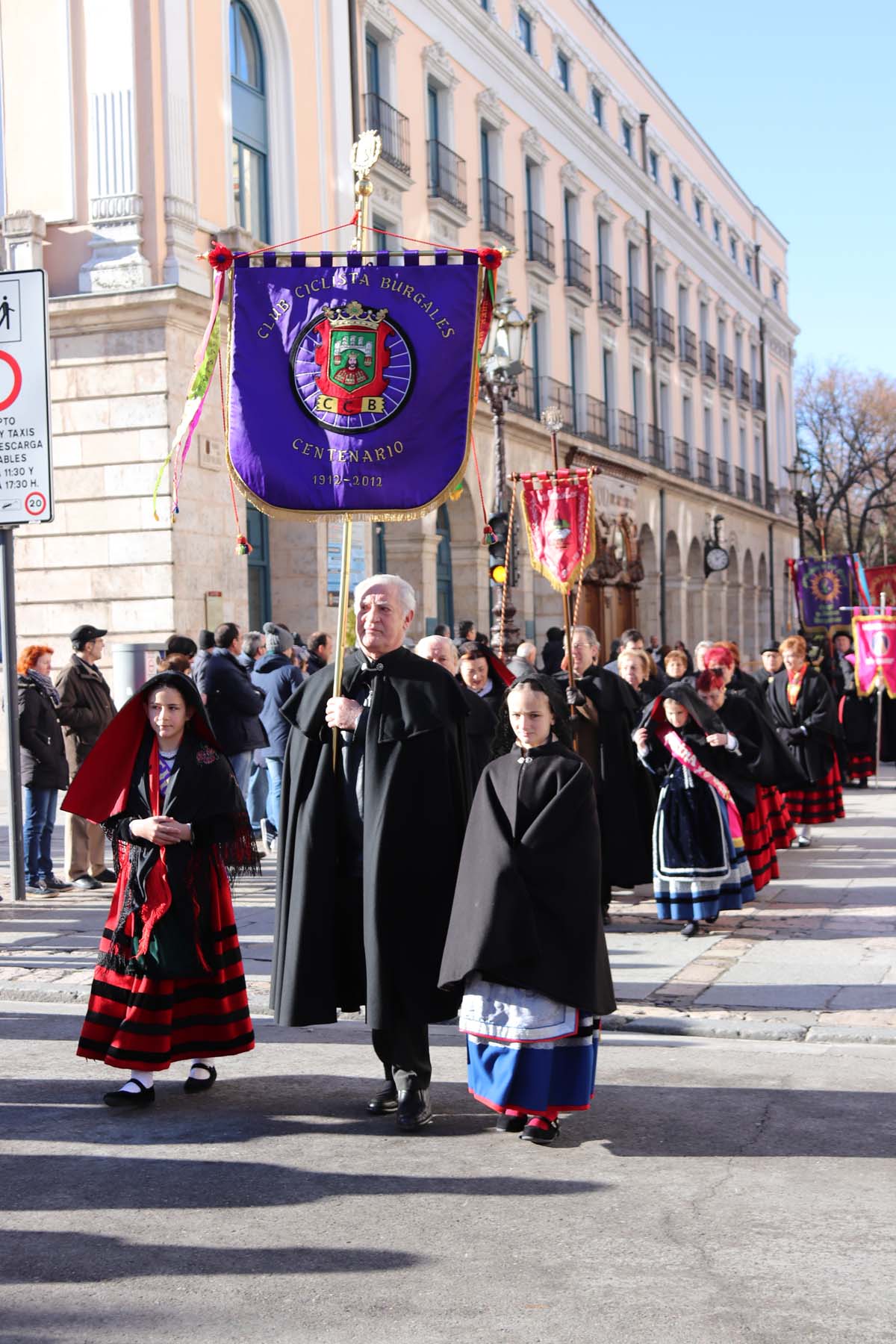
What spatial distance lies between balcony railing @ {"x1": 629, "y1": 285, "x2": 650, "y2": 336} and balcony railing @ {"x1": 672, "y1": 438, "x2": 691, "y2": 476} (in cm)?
343

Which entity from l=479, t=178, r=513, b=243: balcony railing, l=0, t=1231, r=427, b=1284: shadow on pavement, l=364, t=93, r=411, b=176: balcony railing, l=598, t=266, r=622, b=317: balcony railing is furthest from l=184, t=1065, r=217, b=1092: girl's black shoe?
l=598, t=266, r=622, b=317: balcony railing

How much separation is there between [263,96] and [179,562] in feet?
24.1

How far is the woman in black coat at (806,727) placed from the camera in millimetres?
13570

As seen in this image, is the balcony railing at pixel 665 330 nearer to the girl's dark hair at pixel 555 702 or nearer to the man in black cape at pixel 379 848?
the girl's dark hair at pixel 555 702

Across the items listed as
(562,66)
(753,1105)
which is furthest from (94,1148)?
(562,66)

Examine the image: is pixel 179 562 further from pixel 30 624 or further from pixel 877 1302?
pixel 877 1302

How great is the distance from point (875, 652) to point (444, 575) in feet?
32.6

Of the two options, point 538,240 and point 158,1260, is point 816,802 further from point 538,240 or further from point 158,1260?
point 538,240

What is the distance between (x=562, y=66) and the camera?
3391 centimetres

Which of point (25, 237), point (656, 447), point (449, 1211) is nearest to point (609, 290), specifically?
point (656, 447)

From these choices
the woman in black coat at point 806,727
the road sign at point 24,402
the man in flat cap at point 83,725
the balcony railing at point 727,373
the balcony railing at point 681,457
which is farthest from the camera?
the balcony railing at point 727,373

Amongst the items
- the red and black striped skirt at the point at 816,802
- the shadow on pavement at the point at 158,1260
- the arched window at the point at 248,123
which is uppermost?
the arched window at the point at 248,123

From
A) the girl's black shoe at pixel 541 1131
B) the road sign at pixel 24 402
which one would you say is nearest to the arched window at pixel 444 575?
the road sign at pixel 24 402

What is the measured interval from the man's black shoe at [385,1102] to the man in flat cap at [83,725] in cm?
585
